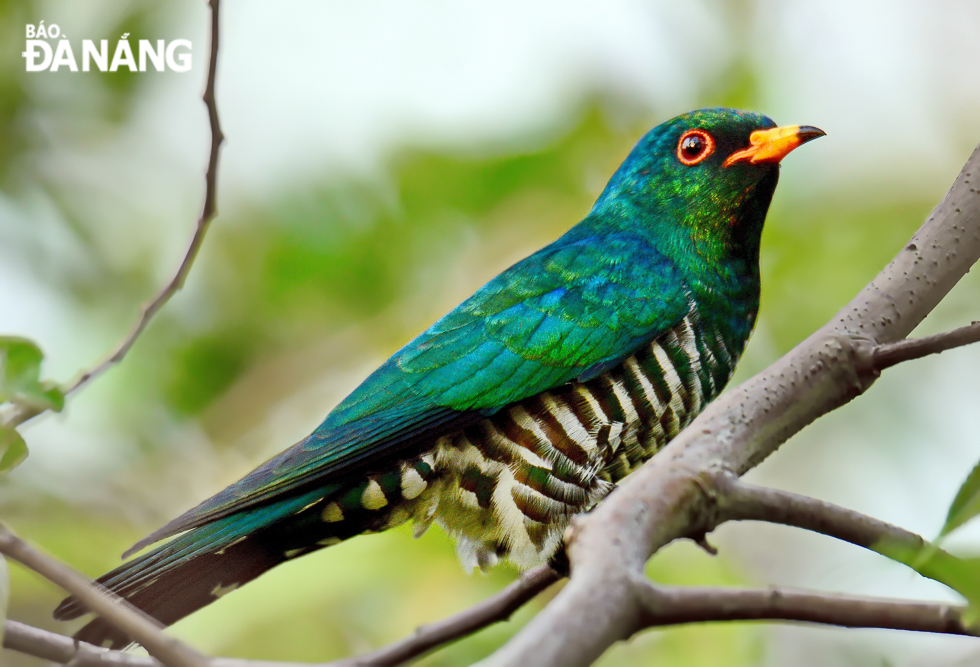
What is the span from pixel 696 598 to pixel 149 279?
4.44 m

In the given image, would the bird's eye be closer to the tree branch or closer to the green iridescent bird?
the green iridescent bird

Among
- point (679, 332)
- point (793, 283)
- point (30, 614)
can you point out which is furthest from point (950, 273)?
point (30, 614)

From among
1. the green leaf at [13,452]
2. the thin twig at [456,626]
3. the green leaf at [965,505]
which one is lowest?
the thin twig at [456,626]

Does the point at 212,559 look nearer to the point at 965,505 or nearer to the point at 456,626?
the point at 456,626

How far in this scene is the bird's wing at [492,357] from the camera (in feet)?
8.85

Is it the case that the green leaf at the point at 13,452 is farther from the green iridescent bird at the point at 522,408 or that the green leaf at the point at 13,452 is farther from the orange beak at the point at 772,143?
the orange beak at the point at 772,143

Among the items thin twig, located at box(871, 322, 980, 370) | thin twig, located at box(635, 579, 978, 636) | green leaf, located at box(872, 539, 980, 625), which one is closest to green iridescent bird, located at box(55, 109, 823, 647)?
thin twig, located at box(871, 322, 980, 370)

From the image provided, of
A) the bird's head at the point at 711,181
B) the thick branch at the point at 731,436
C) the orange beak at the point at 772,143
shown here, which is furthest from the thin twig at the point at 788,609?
the orange beak at the point at 772,143

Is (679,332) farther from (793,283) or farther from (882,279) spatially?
(793,283)

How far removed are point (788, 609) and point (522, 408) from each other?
1600mm

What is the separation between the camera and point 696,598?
1328 millimetres

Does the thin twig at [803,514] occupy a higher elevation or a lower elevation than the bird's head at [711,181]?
lower

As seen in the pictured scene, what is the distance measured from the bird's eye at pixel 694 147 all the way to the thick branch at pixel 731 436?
1.17 m

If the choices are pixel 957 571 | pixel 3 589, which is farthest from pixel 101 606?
pixel 957 571
